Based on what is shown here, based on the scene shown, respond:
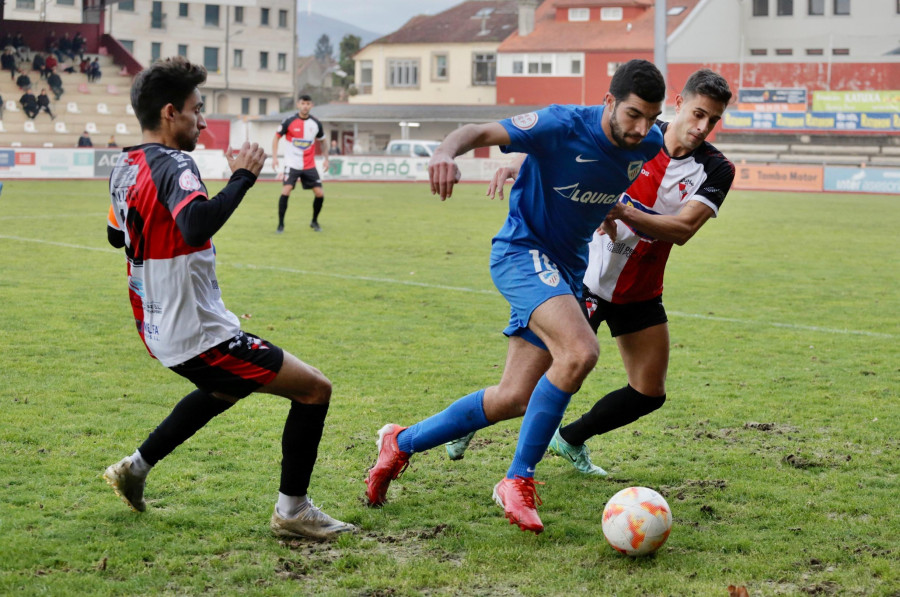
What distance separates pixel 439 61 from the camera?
70562mm

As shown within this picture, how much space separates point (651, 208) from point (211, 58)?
70685 millimetres

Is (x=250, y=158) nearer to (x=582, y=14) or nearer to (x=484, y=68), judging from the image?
(x=582, y=14)

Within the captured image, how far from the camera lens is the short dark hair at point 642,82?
4.05m

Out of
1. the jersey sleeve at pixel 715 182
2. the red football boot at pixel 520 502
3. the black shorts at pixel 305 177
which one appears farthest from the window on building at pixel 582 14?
the red football boot at pixel 520 502

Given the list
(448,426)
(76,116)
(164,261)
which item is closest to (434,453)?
(448,426)

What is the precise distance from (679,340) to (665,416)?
2.52 metres

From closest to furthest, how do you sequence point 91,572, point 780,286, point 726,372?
point 91,572 < point 726,372 < point 780,286

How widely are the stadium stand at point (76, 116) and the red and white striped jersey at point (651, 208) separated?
29866 mm

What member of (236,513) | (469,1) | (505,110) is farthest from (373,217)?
(469,1)

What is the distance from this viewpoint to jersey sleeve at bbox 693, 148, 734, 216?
15.7 feet

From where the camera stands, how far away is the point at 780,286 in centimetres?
1174

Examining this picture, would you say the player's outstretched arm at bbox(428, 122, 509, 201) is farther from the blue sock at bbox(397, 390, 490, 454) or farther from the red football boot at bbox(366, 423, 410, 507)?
the red football boot at bbox(366, 423, 410, 507)

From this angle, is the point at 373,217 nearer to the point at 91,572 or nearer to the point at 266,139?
the point at 91,572

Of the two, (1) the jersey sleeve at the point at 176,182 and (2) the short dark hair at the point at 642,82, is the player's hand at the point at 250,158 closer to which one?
(1) the jersey sleeve at the point at 176,182
